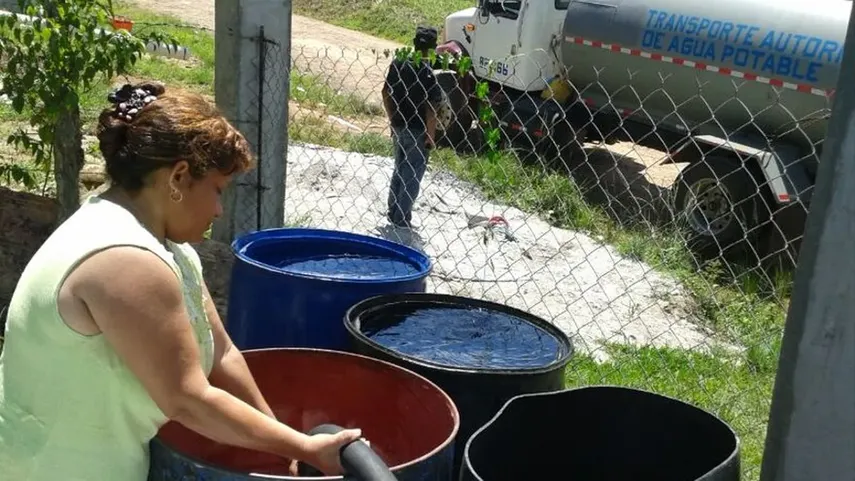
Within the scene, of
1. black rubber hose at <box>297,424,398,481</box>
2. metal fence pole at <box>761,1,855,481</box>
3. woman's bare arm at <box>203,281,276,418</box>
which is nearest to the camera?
metal fence pole at <box>761,1,855,481</box>

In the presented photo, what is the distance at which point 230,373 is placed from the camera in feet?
6.75

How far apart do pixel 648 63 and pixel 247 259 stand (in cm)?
581

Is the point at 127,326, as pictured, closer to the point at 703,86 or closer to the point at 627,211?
the point at 627,211

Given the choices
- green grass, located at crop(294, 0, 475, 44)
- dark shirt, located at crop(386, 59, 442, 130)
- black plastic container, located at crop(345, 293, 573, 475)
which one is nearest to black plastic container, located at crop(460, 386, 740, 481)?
black plastic container, located at crop(345, 293, 573, 475)

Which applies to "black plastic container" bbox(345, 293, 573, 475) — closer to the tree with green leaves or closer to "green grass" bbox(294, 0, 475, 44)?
the tree with green leaves

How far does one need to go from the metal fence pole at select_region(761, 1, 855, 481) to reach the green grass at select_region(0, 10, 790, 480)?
1867mm

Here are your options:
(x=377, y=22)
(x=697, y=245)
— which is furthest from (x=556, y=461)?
(x=377, y=22)

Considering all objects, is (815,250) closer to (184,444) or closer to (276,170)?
(184,444)

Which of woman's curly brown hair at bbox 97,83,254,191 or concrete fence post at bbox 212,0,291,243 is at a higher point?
woman's curly brown hair at bbox 97,83,254,191

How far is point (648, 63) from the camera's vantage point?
26.1 ft

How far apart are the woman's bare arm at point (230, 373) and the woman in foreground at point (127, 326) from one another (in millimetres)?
165

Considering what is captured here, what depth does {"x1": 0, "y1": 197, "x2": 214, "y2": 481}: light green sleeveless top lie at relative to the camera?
1.72 metres

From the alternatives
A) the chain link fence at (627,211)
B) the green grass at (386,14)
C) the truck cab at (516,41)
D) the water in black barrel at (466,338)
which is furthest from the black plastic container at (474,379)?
the green grass at (386,14)

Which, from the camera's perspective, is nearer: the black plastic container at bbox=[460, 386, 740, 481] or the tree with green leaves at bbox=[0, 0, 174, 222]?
the black plastic container at bbox=[460, 386, 740, 481]
